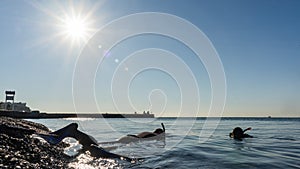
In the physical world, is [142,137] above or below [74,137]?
below

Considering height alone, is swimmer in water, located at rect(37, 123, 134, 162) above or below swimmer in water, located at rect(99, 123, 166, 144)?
above

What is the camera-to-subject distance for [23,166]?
9.59 m

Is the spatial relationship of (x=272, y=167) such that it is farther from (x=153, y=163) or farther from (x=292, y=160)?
(x=153, y=163)

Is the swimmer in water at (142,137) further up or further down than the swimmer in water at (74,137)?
further down

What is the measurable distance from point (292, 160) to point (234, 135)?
18529 mm

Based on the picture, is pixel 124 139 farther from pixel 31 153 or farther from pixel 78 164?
pixel 31 153

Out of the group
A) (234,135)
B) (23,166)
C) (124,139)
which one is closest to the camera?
(23,166)

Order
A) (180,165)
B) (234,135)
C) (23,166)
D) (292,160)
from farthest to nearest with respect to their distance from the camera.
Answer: (234,135), (292,160), (180,165), (23,166)

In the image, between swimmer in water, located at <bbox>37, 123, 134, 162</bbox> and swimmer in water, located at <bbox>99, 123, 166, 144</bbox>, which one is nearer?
swimmer in water, located at <bbox>37, 123, 134, 162</bbox>

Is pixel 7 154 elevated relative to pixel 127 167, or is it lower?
elevated

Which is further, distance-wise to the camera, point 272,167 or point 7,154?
point 272,167

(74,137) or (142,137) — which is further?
(142,137)

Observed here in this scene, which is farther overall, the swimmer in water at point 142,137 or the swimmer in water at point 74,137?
the swimmer in water at point 142,137

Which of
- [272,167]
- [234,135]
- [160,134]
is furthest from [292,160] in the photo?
[160,134]
